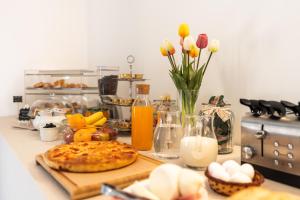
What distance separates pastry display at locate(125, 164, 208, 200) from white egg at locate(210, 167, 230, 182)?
0.13 m

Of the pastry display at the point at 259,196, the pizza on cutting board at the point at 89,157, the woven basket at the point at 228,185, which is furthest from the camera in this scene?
the pizza on cutting board at the point at 89,157

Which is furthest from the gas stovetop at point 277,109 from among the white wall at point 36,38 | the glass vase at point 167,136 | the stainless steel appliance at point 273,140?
the white wall at point 36,38

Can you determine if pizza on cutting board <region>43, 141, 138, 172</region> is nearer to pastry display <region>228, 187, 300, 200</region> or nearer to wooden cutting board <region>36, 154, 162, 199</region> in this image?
wooden cutting board <region>36, 154, 162, 199</region>

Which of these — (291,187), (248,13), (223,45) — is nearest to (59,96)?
(223,45)

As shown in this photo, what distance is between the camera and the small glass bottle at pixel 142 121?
0.98m

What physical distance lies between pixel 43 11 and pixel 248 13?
139 cm

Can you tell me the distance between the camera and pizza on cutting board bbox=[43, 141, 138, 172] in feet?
2.26

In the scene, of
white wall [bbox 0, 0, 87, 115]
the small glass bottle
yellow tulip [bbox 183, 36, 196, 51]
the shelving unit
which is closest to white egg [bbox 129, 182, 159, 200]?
the small glass bottle

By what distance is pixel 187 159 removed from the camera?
80 centimetres

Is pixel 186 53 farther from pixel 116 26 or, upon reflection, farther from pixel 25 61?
pixel 25 61

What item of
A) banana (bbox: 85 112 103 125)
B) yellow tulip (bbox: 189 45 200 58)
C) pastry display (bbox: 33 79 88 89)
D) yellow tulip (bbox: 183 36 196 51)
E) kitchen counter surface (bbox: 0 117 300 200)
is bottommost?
kitchen counter surface (bbox: 0 117 300 200)

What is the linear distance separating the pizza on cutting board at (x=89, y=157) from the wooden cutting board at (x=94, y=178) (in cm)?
1

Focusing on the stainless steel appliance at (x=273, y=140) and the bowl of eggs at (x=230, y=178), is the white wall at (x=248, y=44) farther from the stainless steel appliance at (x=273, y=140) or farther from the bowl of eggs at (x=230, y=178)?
the bowl of eggs at (x=230, y=178)

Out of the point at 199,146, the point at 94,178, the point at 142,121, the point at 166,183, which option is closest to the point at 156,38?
the point at 142,121
